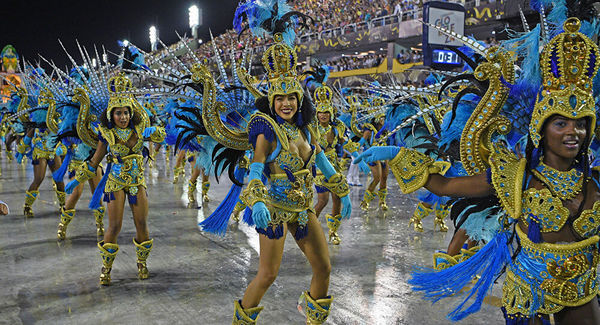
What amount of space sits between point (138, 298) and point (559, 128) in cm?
394

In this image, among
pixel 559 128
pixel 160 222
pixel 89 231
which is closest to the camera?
pixel 559 128

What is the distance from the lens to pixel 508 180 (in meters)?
2.33

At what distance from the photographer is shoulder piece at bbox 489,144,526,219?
90.6 inches

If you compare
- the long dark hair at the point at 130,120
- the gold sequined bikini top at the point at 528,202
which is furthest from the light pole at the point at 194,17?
the gold sequined bikini top at the point at 528,202

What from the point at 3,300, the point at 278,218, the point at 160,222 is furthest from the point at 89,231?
the point at 278,218

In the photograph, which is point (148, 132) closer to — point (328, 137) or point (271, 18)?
point (271, 18)

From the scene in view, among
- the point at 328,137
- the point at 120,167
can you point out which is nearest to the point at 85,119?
the point at 120,167

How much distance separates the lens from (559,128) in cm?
220

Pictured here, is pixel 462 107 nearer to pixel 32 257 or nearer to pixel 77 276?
pixel 77 276

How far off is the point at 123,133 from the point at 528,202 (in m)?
4.00

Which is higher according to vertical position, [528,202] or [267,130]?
[267,130]

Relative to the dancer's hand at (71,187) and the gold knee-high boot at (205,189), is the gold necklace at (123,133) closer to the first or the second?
the dancer's hand at (71,187)

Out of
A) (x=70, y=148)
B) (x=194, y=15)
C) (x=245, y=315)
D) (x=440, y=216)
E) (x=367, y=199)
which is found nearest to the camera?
(x=245, y=315)

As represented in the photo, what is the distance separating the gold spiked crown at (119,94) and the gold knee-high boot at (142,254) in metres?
1.38
